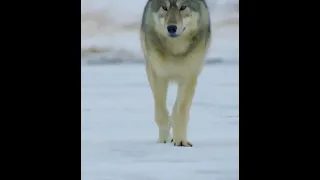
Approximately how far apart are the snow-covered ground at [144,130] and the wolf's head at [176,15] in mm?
152

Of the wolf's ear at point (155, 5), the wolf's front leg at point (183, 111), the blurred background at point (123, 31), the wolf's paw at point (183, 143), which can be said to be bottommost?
the wolf's paw at point (183, 143)

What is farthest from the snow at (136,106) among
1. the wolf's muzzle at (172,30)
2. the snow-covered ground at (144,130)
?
the wolf's muzzle at (172,30)

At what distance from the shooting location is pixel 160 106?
1.79m

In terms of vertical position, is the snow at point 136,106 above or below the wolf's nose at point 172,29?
below

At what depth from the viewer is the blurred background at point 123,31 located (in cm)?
176

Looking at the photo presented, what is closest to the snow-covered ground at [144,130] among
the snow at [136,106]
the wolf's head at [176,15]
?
the snow at [136,106]

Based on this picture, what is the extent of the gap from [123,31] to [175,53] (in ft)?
0.61

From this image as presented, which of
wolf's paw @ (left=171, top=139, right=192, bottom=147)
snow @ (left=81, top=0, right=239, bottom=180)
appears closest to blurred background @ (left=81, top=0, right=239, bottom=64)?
snow @ (left=81, top=0, right=239, bottom=180)

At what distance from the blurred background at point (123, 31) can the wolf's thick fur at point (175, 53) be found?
0.03 m

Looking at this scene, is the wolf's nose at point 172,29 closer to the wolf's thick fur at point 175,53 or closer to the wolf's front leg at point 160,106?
the wolf's thick fur at point 175,53

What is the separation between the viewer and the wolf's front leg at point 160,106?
1.79 m

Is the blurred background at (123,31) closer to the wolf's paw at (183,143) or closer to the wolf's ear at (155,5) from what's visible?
the wolf's ear at (155,5)

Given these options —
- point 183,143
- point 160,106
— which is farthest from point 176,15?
point 183,143
